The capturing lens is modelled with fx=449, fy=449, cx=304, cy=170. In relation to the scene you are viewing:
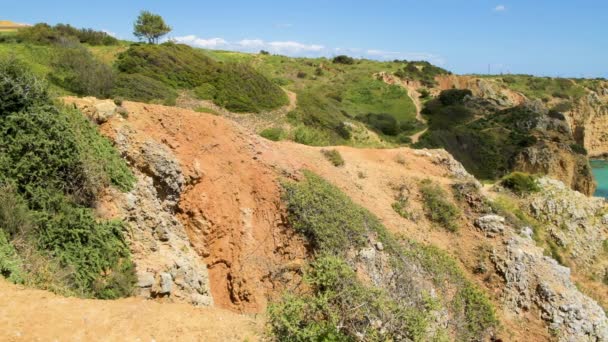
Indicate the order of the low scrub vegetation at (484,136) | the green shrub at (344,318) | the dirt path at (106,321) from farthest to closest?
the low scrub vegetation at (484,136) → the green shrub at (344,318) → the dirt path at (106,321)

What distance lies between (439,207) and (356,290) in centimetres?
1061

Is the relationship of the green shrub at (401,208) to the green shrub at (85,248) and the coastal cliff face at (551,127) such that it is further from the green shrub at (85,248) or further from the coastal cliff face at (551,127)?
the coastal cliff face at (551,127)

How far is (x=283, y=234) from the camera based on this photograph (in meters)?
13.1

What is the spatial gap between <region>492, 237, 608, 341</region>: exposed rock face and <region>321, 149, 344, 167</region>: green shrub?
6.71 meters

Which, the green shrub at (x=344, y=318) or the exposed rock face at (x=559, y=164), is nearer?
the green shrub at (x=344, y=318)

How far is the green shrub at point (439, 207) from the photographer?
17.2m

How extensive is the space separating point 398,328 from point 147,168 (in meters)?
7.85

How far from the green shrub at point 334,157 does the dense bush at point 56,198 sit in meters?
9.28

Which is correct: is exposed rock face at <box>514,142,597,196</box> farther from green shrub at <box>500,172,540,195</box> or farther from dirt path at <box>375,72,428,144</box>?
dirt path at <box>375,72,428,144</box>

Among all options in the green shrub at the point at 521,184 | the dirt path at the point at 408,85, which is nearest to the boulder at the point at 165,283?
the green shrub at the point at 521,184

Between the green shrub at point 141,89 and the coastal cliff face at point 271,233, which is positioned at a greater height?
the green shrub at point 141,89

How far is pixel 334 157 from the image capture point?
18.3m

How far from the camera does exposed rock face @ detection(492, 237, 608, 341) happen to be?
14.4 meters

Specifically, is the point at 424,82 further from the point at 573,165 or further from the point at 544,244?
the point at 544,244
